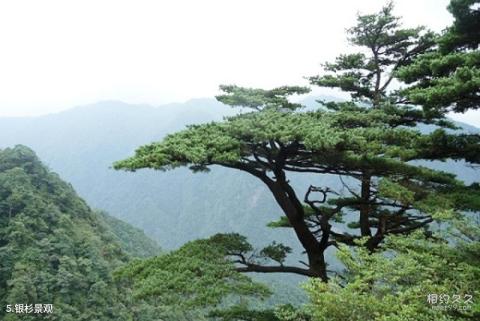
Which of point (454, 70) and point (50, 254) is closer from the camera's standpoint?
point (454, 70)

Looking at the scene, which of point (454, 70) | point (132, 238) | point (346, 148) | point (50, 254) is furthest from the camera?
point (132, 238)

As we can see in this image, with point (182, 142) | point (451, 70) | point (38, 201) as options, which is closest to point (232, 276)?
point (182, 142)

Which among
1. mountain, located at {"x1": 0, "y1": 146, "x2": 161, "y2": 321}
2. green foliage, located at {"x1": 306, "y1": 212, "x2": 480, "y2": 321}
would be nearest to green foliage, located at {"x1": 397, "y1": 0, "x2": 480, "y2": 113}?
green foliage, located at {"x1": 306, "y1": 212, "x2": 480, "y2": 321}

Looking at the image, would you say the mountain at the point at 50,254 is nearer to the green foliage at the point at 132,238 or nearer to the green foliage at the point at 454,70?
the green foliage at the point at 132,238

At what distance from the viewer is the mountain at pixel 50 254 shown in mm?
32062

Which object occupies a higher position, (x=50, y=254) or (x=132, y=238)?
(x=50, y=254)

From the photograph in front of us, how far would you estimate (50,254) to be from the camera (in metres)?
36.6

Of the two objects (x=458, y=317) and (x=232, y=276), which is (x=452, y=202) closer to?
Result: (x=458, y=317)

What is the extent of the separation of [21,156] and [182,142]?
4201 cm

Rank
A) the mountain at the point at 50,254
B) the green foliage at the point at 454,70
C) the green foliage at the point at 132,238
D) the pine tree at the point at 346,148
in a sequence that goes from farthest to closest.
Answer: the green foliage at the point at 132,238 < the mountain at the point at 50,254 < the pine tree at the point at 346,148 < the green foliage at the point at 454,70

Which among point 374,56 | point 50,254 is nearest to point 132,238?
point 50,254

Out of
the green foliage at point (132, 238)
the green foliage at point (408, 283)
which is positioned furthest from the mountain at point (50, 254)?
the green foliage at point (408, 283)

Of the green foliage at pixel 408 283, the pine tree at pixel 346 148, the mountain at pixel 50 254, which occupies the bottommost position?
the mountain at pixel 50 254

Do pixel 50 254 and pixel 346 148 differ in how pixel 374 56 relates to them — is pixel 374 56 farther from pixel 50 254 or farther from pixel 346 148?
pixel 50 254
